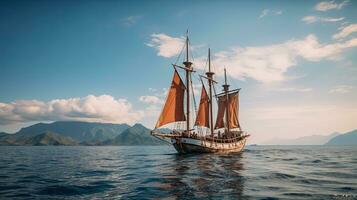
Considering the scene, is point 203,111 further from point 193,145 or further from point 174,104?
point 174,104

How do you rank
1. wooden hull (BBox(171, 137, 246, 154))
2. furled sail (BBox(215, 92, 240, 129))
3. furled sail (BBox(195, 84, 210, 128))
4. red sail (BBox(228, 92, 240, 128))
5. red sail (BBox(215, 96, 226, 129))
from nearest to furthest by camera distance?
wooden hull (BBox(171, 137, 246, 154))
furled sail (BBox(195, 84, 210, 128))
red sail (BBox(215, 96, 226, 129))
furled sail (BBox(215, 92, 240, 129))
red sail (BBox(228, 92, 240, 128))

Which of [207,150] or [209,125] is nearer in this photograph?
[207,150]

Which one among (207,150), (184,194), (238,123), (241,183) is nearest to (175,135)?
(207,150)

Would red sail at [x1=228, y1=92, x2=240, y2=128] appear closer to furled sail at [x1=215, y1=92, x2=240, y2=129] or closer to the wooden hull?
furled sail at [x1=215, y1=92, x2=240, y2=129]

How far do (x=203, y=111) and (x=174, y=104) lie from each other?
1716 cm

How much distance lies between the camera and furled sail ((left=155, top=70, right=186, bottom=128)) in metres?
67.7

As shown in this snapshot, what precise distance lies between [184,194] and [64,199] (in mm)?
8293

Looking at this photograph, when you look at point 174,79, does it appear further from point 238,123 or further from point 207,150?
point 238,123

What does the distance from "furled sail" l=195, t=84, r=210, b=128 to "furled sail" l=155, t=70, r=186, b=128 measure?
12.1m

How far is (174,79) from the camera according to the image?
232 feet

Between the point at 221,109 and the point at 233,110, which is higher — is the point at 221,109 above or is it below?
above

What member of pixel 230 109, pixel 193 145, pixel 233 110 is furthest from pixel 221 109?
pixel 193 145

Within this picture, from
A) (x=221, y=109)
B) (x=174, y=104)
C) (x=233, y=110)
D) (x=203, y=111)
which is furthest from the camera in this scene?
(x=233, y=110)

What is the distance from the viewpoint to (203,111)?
84750 mm
